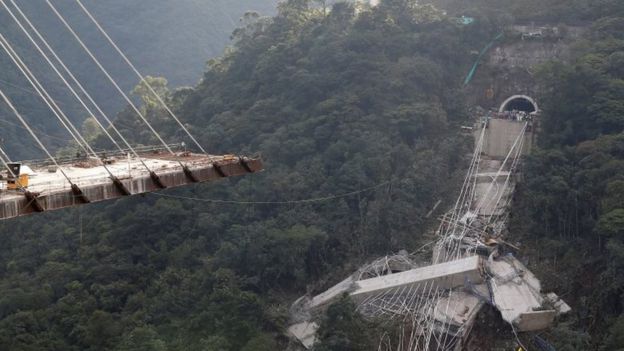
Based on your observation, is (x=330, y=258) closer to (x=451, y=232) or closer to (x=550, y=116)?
(x=451, y=232)

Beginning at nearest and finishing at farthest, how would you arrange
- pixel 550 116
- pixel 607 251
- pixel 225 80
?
pixel 607 251
pixel 550 116
pixel 225 80

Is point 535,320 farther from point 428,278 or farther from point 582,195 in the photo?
point 582,195

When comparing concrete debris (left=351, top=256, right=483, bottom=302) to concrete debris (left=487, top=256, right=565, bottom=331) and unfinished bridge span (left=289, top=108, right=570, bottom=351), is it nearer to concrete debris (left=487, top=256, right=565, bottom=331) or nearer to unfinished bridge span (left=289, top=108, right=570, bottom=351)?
unfinished bridge span (left=289, top=108, right=570, bottom=351)

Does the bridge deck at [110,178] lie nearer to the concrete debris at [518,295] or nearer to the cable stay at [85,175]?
the cable stay at [85,175]

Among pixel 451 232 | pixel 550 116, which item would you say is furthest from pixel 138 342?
pixel 550 116

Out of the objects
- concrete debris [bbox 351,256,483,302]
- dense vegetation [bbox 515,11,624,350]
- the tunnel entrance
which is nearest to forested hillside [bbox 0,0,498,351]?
the tunnel entrance

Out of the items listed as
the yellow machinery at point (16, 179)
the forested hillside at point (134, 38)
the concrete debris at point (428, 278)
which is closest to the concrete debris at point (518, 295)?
the concrete debris at point (428, 278)

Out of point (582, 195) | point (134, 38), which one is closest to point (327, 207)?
point (582, 195)
